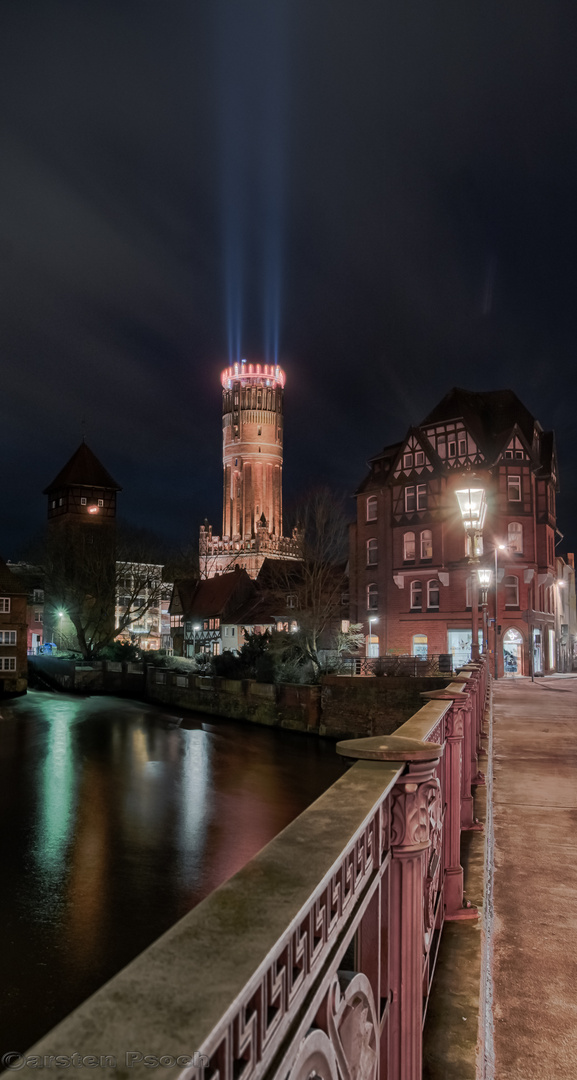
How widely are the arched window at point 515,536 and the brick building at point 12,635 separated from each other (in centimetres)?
3625

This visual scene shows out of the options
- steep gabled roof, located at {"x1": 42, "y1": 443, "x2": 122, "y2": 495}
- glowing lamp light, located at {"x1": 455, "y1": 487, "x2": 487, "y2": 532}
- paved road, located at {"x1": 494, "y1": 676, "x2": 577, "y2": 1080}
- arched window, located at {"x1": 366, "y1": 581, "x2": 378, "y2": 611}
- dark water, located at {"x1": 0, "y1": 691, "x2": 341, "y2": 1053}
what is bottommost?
dark water, located at {"x1": 0, "y1": 691, "x2": 341, "y2": 1053}

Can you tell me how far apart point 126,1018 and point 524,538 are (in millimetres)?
44665

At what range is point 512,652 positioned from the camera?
42.5 m

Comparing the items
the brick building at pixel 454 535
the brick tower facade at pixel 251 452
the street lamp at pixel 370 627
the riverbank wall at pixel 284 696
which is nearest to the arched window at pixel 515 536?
the brick building at pixel 454 535

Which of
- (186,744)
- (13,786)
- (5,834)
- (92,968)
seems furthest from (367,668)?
(92,968)

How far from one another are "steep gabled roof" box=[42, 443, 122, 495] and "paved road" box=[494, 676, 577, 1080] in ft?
259

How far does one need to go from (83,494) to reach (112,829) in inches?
2600

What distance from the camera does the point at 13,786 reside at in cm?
2827

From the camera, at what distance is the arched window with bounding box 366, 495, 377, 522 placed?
49.6 meters

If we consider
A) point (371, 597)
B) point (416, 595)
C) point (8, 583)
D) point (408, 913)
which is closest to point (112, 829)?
point (408, 913)

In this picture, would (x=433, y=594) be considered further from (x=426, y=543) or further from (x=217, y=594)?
(x=217, y=594)

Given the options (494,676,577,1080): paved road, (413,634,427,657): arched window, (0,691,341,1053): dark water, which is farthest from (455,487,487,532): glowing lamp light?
(413,634,427,657): arched window

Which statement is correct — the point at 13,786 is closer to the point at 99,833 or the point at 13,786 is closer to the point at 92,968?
the point at 99,833

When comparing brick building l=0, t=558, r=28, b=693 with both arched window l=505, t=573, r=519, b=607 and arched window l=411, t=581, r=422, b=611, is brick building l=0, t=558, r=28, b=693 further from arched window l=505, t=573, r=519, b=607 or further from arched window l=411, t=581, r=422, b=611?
arched window l=505, t=573, r=519, b=607
